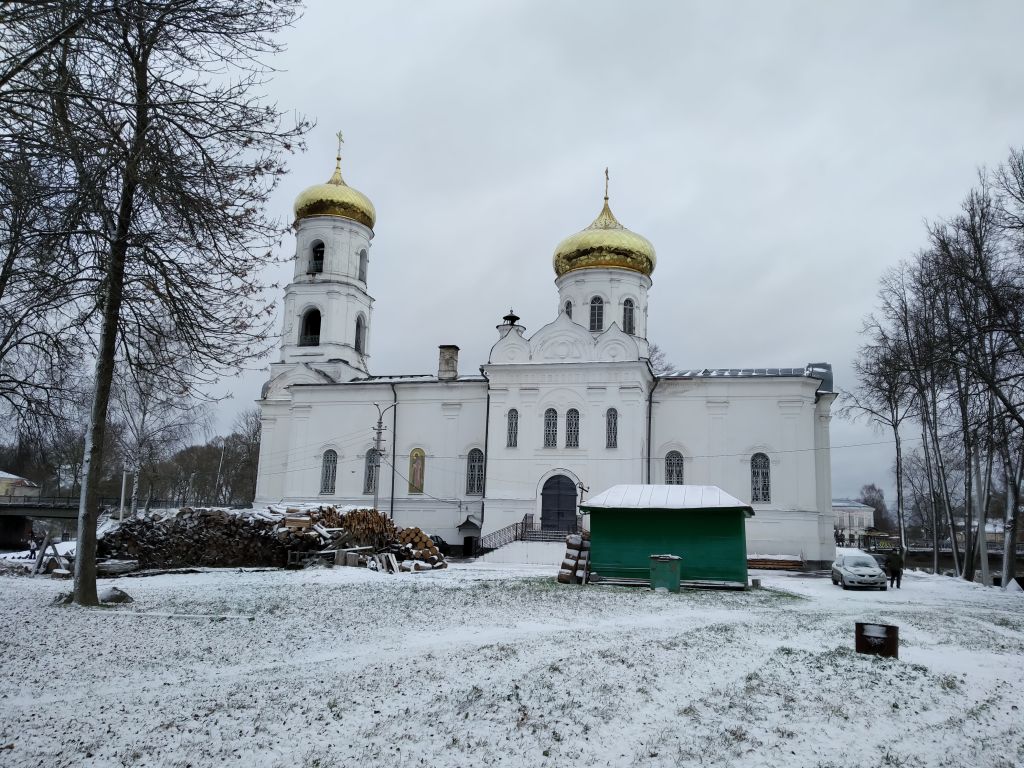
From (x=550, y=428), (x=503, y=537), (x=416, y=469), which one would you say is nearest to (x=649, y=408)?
(x=550, y=428)

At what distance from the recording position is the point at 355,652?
8.48m

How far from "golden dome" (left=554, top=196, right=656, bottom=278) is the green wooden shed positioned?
1745 centimetres

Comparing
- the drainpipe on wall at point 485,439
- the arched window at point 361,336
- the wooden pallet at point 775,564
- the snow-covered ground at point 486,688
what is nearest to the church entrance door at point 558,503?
the drainpipe on wall at point 485,439

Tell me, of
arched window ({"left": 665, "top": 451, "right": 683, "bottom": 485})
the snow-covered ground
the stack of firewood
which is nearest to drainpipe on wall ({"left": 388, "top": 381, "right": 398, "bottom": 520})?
the stack of firewood

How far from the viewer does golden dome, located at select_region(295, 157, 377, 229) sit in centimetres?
3566

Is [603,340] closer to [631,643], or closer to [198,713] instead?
[631,643]

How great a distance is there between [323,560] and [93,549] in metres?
8.35

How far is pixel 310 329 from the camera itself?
119 ft

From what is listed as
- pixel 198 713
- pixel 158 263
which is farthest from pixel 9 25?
pixel 198 713

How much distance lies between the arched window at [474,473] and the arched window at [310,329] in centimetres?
880

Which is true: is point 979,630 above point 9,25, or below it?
below

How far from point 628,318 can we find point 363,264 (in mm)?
12164

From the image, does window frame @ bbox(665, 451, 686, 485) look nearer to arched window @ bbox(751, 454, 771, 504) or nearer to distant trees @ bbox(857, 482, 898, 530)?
arched window @ bbox(751, 454, 771, 504)

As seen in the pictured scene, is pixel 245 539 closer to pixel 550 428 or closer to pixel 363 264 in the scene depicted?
pixel 550 428
